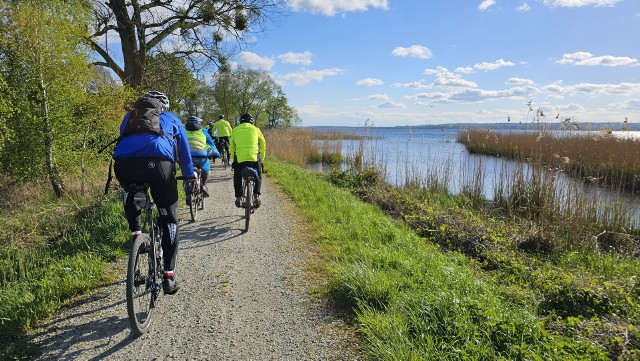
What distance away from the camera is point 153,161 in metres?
2.89

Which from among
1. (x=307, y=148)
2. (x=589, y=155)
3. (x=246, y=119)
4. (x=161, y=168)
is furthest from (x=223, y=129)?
(x=589, y=155)

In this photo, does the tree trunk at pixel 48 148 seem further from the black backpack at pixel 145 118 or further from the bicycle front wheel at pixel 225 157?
the black backpack at pixel 145 118

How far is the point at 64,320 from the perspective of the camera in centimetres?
320

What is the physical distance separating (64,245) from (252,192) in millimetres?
2899

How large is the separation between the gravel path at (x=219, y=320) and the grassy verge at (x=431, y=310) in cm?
31

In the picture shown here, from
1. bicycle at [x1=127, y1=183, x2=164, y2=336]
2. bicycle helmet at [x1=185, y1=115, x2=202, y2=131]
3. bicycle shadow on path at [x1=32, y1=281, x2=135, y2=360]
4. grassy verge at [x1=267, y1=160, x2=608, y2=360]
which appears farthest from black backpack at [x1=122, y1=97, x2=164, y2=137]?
bicycle helmet at [x1=185, y1=115, x2=202, y2=131]

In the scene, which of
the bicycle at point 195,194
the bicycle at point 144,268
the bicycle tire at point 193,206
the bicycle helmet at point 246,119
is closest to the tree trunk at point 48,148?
the bicycle at point 195,194

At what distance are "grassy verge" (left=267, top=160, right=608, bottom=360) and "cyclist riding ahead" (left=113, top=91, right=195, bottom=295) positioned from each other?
1.72 metres

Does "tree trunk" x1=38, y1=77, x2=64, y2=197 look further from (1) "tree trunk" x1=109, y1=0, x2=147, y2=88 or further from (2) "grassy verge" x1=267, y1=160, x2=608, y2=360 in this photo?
(2) "grassy verge" x1=267, y1=160, x2=608, y2=360

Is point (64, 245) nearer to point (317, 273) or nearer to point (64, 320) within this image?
point (64, 320)

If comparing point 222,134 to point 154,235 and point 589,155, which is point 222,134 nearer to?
point 154,235

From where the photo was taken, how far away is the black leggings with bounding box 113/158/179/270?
2.87 m

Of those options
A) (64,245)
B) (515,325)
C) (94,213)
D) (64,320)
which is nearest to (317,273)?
(515,325)

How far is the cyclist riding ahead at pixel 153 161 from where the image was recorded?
2.87 metres
